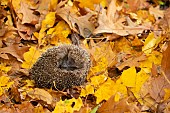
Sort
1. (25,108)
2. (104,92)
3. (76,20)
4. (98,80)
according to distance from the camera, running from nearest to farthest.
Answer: (25,108) → (104,92) → (98,80) → (76,20)

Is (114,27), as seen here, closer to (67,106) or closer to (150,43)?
(150,43)

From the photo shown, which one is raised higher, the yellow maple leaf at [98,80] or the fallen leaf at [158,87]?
the fallen leaf at [158,87]

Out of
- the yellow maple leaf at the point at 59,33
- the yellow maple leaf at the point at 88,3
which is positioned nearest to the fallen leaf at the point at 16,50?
the yellow maple leaf at the point at 59,33

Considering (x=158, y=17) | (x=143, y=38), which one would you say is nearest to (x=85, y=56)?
(x=143, y=38)

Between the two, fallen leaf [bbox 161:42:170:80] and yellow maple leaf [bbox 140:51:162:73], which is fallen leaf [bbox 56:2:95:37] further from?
fallen leaf [bbox 161:42:170:80]

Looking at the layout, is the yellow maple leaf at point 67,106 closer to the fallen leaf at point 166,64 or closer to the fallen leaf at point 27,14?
the fallen leaf at point 166,64

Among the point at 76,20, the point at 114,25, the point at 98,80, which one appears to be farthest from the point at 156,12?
the point at 98,80
